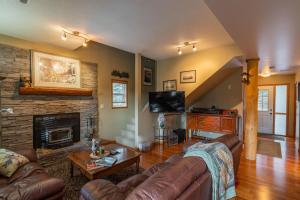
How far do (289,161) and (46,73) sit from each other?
5729 millimetres

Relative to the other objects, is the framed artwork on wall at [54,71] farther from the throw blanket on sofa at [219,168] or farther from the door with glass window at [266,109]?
the door with glass window at [266,109]

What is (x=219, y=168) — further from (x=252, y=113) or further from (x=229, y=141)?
(x=252, y=113)

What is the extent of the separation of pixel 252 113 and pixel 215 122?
1230 mm

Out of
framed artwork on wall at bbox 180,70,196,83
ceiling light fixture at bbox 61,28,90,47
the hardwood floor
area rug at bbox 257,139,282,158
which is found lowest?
area rug at bbox 257,139,282,158

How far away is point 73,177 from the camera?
9.02 feet

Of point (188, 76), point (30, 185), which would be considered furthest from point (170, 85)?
point (30, 185)

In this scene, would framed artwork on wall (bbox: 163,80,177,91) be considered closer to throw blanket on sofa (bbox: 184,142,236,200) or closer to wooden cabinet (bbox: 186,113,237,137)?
wooden cabinet (bbox: 186,113,237,137)

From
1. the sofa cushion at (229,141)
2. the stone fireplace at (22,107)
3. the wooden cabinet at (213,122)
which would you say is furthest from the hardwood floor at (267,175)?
the stone fireplace at (22,107)

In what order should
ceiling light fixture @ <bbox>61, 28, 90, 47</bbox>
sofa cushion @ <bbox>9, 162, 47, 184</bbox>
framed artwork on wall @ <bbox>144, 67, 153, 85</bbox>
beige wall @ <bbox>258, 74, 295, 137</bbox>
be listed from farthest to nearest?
1. beige wall @ <bbox>258, 74, 295, 137</bbox>
2. framed artwork on wall @ <bbox>144, 67, 153, 85</bbox>
3. ceiling light fixture @ <bbox>61, 28, 90, 47</bbox>
4. sofa cushion @ <bbox>9, 162, 47, 184</bbox>

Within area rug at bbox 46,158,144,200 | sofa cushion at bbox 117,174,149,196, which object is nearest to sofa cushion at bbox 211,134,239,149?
sofa cushion at bbox 117,174,149,196

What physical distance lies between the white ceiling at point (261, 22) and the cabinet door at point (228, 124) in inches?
83.8

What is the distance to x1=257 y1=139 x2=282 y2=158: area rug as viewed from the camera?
4.09 metres

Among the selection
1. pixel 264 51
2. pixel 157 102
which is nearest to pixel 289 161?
pixel 264 51

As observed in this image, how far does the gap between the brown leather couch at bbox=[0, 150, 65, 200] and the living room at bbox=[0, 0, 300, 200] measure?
0.03ft
